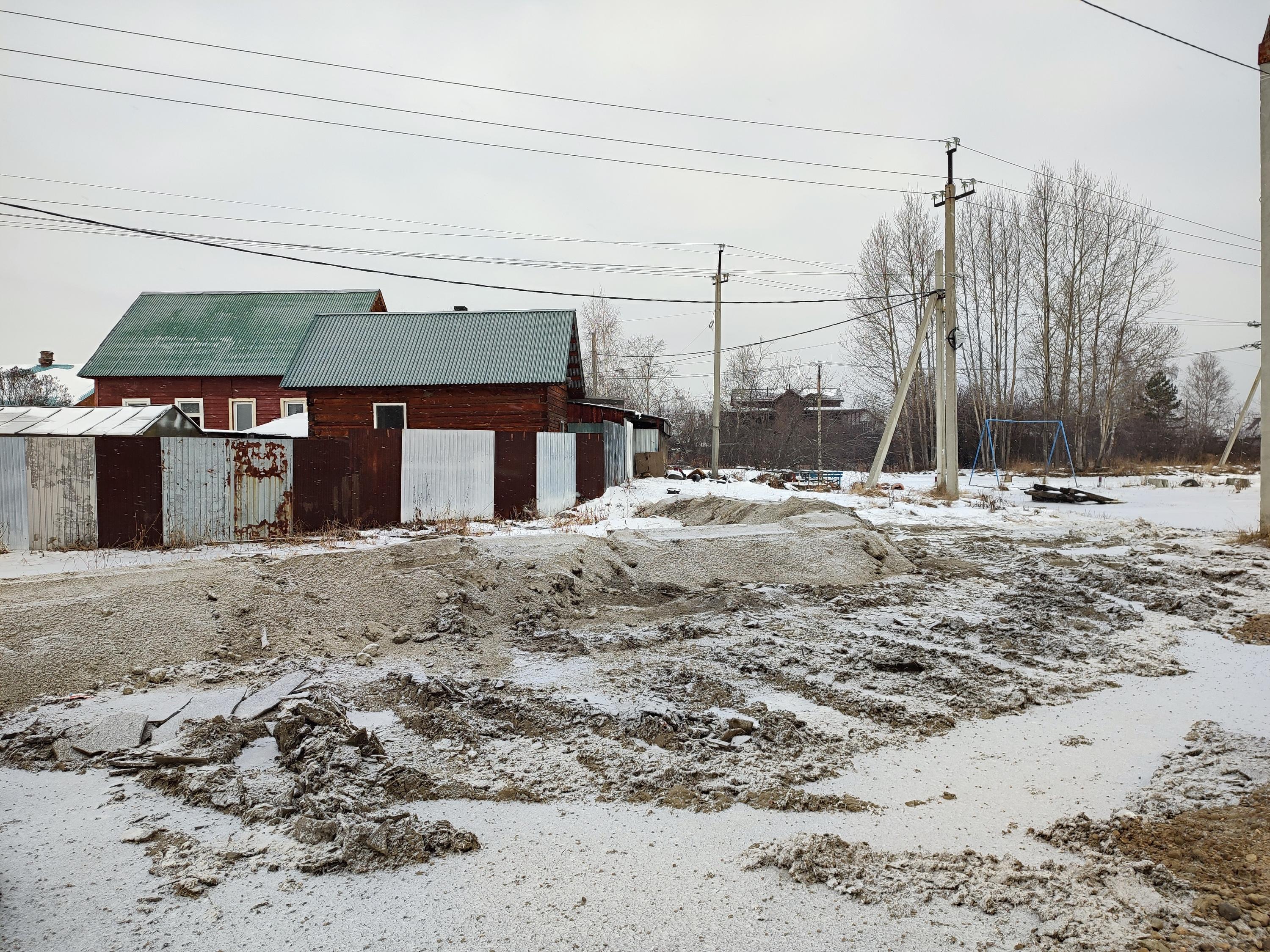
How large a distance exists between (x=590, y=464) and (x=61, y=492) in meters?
9.85

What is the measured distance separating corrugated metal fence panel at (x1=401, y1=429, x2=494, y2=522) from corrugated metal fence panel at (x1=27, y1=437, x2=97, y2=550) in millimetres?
4641

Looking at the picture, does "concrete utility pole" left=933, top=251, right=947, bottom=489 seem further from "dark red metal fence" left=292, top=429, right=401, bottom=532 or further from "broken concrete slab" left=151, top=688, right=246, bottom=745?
"broken concrete slab" left=151, top=688, right=246, bottom=745

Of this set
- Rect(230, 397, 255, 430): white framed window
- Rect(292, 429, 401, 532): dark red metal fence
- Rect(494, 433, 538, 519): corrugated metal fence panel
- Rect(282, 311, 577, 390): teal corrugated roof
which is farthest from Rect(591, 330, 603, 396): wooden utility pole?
Rect(292, 429, 401, 532): dark red metal fence

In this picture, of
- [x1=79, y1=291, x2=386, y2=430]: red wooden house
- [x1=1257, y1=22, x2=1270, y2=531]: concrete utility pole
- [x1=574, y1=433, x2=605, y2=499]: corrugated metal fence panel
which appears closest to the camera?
[x1=1257, y1=22, x2=1270, y2=531]: concrete utility pole

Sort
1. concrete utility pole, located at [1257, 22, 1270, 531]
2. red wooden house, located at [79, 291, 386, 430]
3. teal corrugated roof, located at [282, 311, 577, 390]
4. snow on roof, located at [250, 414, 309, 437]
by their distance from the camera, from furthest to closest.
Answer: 1. red wooden house, located at [79, 291, 386, 430]
2. snow on roof, located at [250, 414, 309, 437]
3. teal corrugated roof, located at [282, 311, 577, 390]
4. concrete utility pole, located at [1257, 22, 1270, 531]

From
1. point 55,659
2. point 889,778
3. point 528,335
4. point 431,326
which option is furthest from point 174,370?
point 889,778

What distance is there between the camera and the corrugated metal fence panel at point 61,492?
35.9 feet

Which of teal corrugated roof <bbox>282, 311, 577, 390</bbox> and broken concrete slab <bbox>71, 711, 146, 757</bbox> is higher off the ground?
teal corrugated roof <bbox>282, 311, 577, 390</bbox>

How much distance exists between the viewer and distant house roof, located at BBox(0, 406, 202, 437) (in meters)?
12.5

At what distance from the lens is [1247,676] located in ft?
18.0

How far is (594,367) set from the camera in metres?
44.8

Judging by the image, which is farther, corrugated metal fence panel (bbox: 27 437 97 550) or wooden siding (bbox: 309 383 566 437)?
wooden siding (bbox: 309 383 566 437)

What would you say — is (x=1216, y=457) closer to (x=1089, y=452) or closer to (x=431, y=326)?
(x=1089, y=452)

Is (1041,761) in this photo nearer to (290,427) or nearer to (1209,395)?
(290,427)
